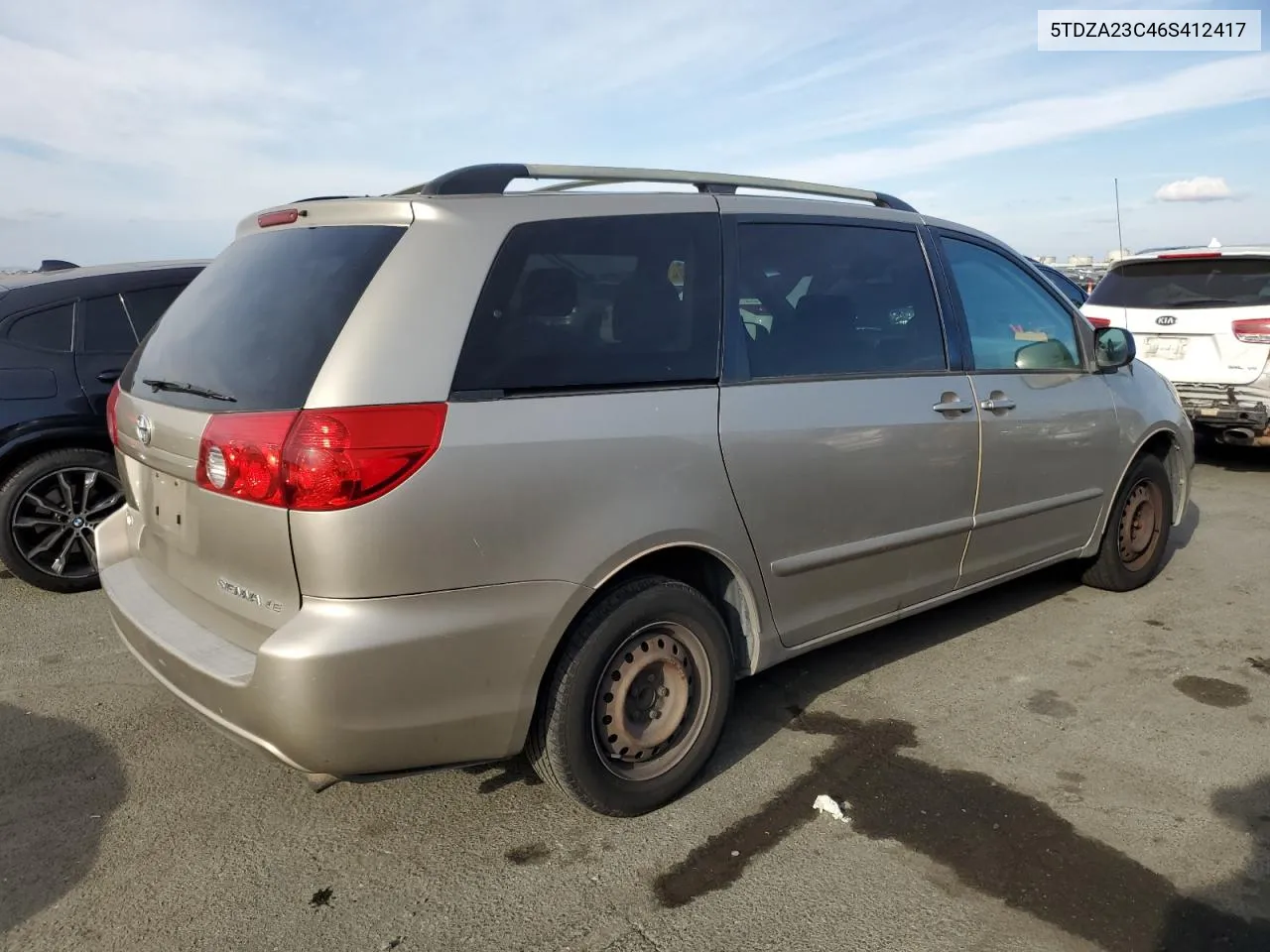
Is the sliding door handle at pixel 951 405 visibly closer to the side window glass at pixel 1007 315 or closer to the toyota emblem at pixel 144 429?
the side window glass at pixel 1007 315

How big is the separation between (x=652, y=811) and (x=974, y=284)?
252cm

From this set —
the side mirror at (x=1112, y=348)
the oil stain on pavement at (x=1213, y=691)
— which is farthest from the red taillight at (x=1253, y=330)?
the oil stain on pavement at (x=1213, y=691)

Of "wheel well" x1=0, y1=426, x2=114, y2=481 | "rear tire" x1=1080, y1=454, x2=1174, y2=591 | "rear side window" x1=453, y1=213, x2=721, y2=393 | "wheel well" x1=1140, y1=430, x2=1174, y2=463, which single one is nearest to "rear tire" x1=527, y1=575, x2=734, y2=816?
"rear side window" x1=453, y1=213, x2=721, y2=393

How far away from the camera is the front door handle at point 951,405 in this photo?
12.1 ft

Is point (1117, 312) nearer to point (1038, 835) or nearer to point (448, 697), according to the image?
point (1038, 835)

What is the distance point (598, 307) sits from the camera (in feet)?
9.34

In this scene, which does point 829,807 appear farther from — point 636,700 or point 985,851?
point 636,700

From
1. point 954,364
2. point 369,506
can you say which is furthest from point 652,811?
point 954,364

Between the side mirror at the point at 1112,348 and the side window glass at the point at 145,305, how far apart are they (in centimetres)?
471

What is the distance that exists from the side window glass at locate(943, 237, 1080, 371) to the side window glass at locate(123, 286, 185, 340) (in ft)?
13.3

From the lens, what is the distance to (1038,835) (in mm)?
2869

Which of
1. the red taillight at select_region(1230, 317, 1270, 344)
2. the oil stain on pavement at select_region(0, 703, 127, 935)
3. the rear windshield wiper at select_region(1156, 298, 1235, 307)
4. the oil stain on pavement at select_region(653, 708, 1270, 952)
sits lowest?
the oil stain on pavement at select_region(653, 708, 1270, 952)

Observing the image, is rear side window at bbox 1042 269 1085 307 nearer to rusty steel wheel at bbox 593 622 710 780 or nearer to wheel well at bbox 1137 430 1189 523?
wheel well at bbox 1137 430 1189 523

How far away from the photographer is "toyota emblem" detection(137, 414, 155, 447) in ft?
9.33
